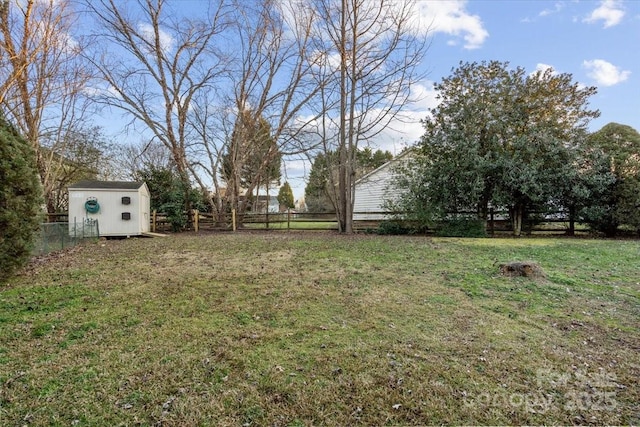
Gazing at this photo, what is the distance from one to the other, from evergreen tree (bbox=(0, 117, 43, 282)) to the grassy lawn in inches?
16.6

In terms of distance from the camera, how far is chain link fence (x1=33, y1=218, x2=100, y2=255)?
7.00m

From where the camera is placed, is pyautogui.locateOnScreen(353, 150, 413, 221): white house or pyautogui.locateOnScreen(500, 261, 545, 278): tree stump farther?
pyautogui.locateOnScreen(353, 150, 413, 221): white house

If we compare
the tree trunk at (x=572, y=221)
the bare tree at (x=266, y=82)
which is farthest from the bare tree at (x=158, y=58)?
the tree trunk at (x=572, y=221)

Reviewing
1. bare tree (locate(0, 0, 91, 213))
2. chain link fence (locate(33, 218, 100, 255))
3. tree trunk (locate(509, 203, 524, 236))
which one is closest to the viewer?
chain link fence (locate(33, 218, 100, 255))

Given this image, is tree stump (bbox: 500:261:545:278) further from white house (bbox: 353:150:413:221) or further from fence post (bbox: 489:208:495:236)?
white house (bbox: 353:150:413:221)

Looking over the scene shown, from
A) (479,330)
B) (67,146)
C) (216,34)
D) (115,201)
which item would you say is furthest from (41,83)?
(479,330)

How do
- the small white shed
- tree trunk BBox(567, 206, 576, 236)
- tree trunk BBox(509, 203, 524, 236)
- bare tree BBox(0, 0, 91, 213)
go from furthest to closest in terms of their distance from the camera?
1. tree trunk BBox(509, 203, 524, 236)
2. tree trunk BBox(567, 206, 576, 236)
3. the small white shed
4. bare tree BBox(0, 0, 91, 213)

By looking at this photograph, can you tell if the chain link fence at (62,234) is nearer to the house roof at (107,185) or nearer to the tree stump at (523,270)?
the house roof at (107,185)

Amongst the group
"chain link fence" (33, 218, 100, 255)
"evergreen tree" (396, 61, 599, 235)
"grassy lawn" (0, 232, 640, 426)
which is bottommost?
"grassy lawn" (0, 232, 640, 426)

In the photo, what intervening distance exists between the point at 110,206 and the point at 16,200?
7.53 metres

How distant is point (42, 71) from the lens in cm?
1099

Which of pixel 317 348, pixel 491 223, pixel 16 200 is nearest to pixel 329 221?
pixel 491 223

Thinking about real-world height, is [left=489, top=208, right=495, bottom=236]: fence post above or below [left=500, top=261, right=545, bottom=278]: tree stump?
above

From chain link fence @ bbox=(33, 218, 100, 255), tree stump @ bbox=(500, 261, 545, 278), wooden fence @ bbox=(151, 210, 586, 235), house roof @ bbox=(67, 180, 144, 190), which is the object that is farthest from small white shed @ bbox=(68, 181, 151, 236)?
tree stump @ bbox=(500, 261, 545, 278)
